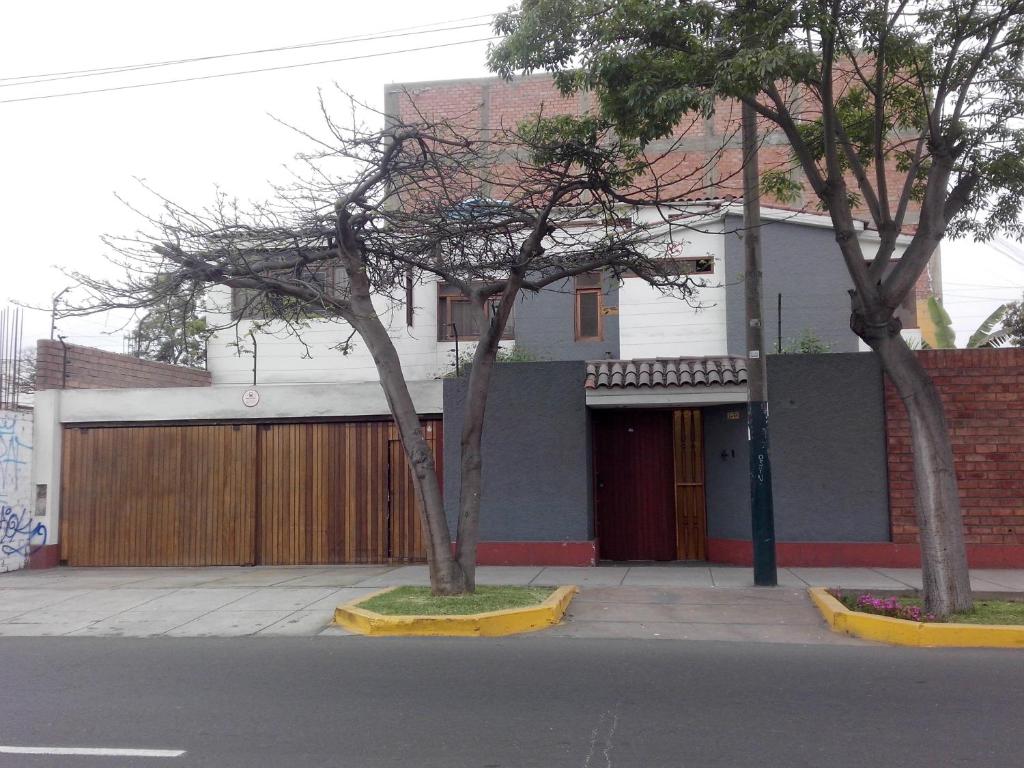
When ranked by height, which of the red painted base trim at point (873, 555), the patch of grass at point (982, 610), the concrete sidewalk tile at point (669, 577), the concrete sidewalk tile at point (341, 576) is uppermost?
the red painted base trim at point (873, 555)

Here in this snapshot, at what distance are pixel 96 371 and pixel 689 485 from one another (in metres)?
10.0

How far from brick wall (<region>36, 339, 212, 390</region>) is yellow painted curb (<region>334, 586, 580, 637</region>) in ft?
27.2

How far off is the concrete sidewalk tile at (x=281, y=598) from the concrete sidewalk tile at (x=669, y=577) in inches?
148

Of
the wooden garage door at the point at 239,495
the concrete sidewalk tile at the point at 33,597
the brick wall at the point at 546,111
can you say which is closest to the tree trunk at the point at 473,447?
the wooden garage door at the point at 239,495

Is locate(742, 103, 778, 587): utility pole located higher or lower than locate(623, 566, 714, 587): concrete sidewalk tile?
higher

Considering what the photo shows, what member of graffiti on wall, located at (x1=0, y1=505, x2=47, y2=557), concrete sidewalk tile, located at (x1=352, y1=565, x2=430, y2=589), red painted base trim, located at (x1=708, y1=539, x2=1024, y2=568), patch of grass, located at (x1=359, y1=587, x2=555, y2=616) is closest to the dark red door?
red painted base trim, located at (x1=708, y1=539, x2=1024, y2=568)

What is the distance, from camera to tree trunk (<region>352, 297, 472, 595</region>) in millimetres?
9766

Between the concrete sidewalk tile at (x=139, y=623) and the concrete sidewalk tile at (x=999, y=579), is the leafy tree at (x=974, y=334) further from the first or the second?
the concrete sidewalk tile at (x=139, y=623)

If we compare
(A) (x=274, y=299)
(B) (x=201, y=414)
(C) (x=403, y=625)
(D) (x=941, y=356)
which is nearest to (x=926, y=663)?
(C) (x=403, y=625)

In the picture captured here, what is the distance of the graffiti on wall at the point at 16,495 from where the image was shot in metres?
13.6

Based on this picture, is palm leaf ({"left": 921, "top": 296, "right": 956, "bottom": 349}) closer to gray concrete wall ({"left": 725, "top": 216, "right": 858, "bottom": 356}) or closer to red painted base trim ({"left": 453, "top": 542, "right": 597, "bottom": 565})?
gray concrete wall ({"left": 725, "top": 216, "right": 858, "bottom": 356})

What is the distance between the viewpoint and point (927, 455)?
8648 mm

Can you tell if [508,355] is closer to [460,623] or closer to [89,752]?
[460,623]

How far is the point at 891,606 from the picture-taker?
882cm
